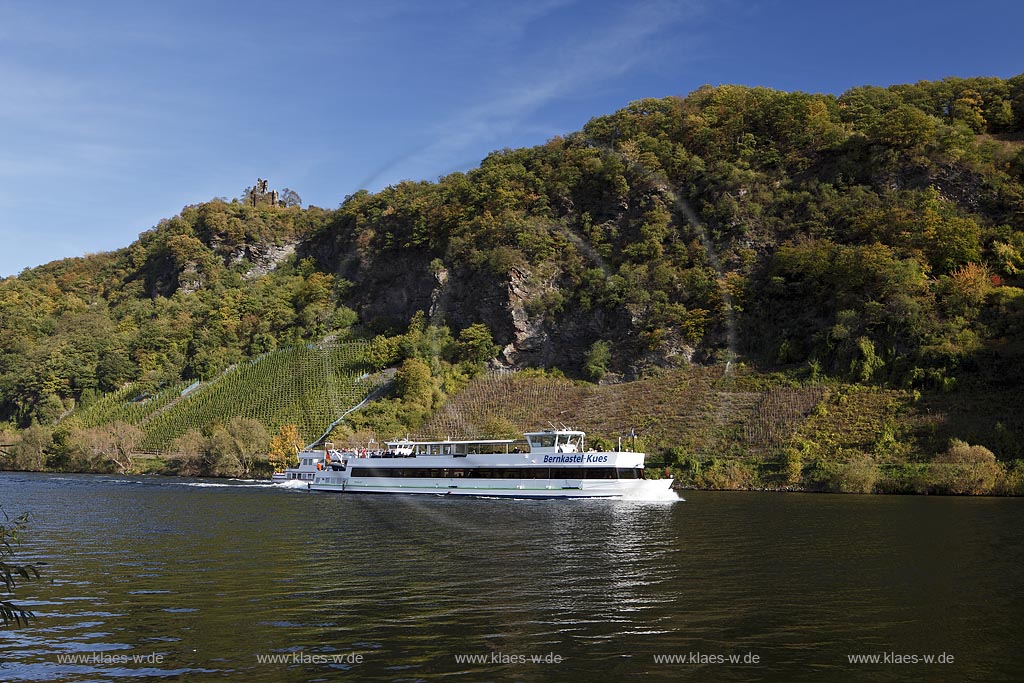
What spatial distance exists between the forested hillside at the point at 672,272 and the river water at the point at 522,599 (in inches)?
1465

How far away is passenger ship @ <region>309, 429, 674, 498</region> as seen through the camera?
5747 cm

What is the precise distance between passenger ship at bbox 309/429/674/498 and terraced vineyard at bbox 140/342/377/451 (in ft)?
79.6

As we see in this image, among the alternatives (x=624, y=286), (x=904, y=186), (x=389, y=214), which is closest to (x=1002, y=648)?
(x=624, y=286)

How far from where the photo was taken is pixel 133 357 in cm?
13338

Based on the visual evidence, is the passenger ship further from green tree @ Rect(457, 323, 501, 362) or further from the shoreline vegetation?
green tree @ Rect(457, 323, 501, 362)

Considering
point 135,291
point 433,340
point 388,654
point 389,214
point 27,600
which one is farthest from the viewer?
point 135,291

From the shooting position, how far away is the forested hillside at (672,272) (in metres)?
79.5

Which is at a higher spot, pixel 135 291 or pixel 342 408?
pixel 135 291

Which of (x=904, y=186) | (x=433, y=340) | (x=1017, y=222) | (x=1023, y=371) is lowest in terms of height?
(x=1023, y=371)

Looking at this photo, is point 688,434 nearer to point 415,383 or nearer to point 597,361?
point 597,361

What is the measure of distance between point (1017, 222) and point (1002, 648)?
289ft

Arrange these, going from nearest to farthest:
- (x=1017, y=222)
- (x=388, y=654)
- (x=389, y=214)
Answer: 1. (x=388, y=654)
2. (x=1017, y=222)
3. (x=389, y=214)

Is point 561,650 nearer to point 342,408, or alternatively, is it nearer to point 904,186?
point 342,408

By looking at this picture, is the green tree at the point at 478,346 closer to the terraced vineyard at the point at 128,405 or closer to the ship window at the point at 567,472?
the terraced vineyard at the point at 128,405
